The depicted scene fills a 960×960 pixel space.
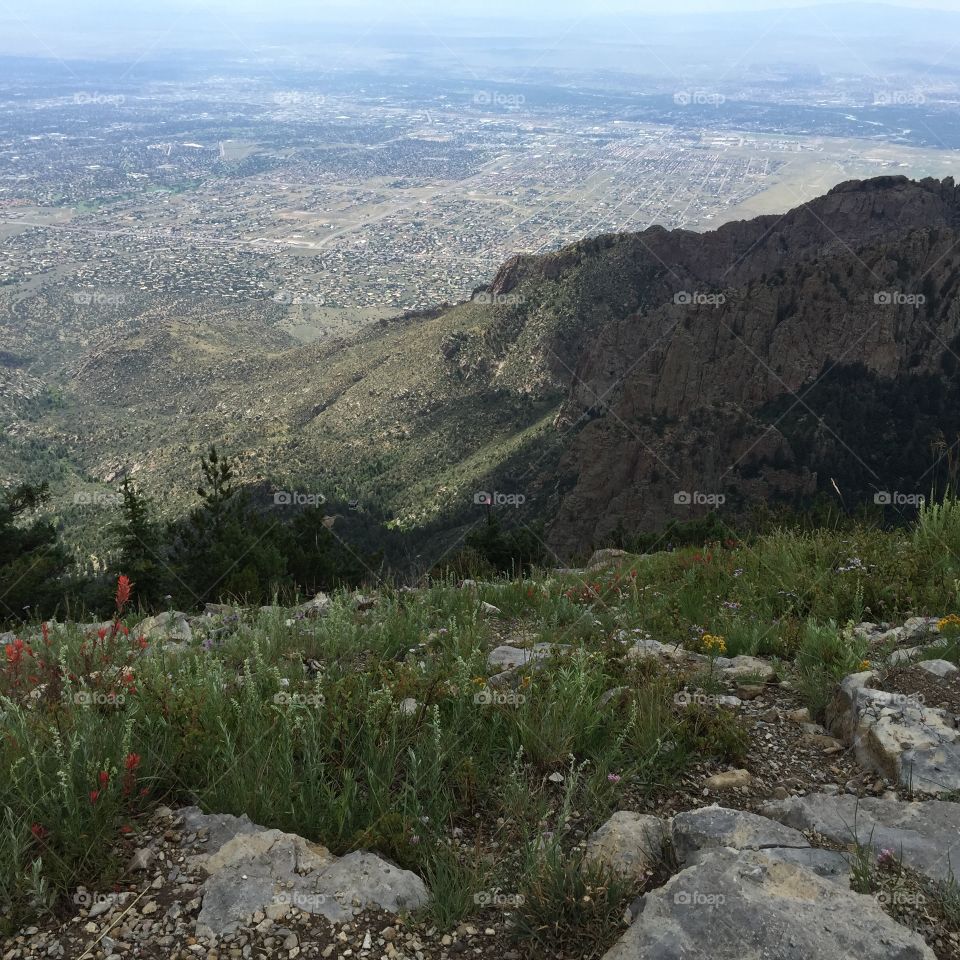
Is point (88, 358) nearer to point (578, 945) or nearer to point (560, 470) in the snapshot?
point (560, 470)

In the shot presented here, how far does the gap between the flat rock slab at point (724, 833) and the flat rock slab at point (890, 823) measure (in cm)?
14

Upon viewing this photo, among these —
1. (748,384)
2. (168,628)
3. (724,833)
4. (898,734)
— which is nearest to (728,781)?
(724,833)

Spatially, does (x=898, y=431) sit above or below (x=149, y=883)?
below

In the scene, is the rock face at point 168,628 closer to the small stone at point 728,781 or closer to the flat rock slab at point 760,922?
the small stone at point 728,781

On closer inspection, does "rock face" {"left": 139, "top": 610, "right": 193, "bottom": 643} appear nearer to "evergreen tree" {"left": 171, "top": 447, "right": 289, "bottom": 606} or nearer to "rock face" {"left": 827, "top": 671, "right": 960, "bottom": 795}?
"evergreen tree" {"left": 171, "top": 447, "right": 289, "bottom": 606}

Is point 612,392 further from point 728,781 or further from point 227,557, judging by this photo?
point 728,781

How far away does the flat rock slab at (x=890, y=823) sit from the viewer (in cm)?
312

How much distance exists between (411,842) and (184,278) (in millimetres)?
197231

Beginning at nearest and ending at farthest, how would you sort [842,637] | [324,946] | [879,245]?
1. [324,946]
2. [842,637]
3. [879,245]

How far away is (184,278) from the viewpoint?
182m

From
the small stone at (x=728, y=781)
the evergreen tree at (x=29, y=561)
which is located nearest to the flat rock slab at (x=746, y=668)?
the small stone at (x=728, y=781)

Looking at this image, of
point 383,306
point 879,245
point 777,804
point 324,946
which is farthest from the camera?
point 383,306

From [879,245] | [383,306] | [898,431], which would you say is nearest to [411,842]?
[898,431]

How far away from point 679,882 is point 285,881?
1524mm
